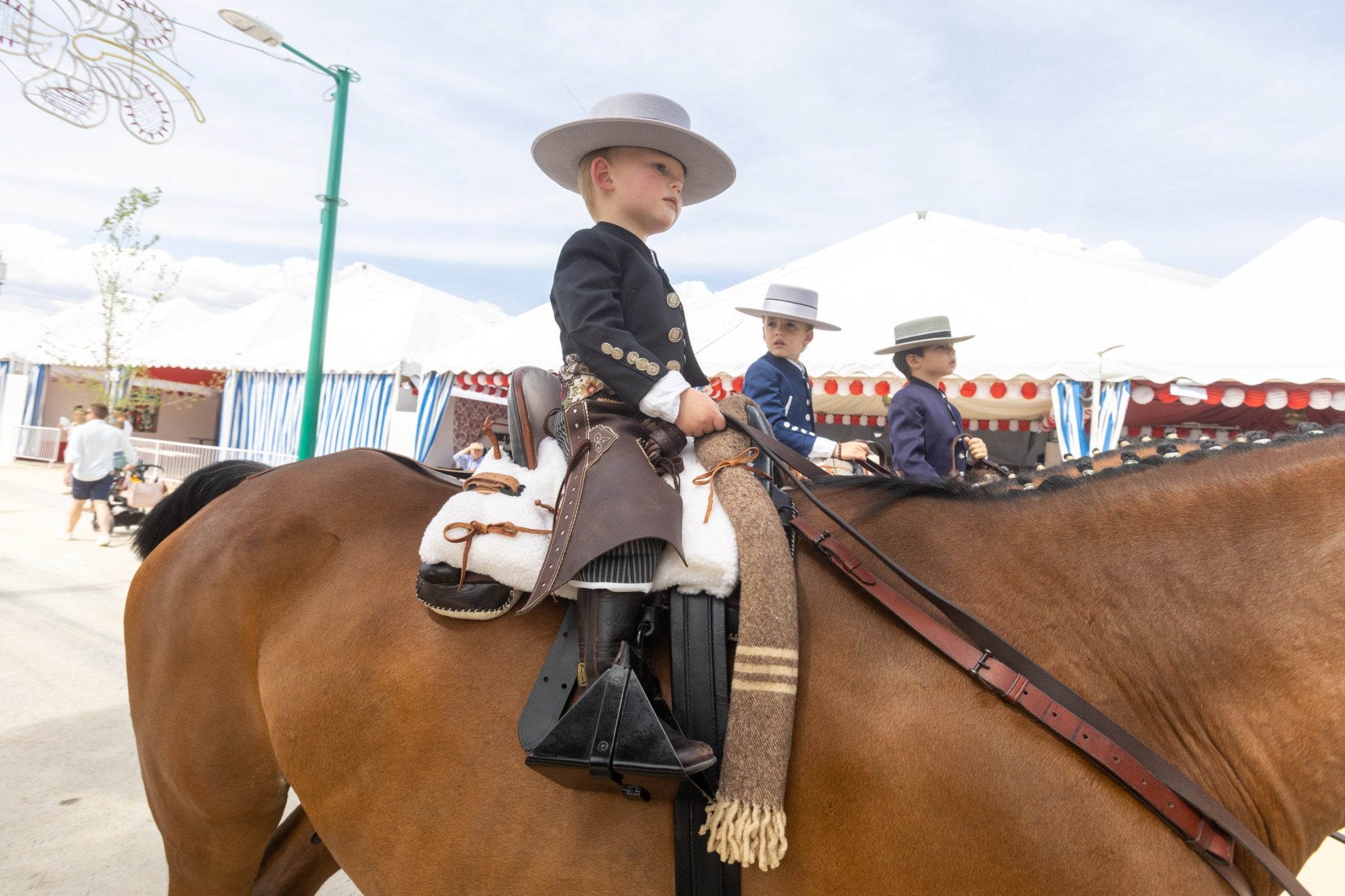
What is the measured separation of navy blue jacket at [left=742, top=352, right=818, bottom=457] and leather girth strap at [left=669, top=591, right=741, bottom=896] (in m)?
1.73

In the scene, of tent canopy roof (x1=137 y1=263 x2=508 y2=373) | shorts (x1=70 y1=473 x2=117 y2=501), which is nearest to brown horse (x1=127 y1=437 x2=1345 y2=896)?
shorts (x1=70 y1=473 x2=117 y2=501)

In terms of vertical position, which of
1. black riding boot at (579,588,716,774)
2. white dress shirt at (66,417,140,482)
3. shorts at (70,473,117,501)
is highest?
black riding boot at (579,588,716,774)

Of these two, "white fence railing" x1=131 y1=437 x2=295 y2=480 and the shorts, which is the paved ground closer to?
the shorts

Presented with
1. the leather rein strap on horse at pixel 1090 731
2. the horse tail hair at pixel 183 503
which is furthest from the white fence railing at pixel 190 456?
the leather rein strap on horse at pixel 1090 731

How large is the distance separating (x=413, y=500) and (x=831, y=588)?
1176 millimetres

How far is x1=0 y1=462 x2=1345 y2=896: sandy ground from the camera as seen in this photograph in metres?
2.82

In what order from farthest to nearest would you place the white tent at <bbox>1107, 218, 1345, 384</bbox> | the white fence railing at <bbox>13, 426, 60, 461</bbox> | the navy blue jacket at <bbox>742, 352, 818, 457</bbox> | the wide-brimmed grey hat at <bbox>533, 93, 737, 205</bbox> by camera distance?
the white fence railing at <bbox>13, 426, 60, 461</bbox>
the white tent at <bbox>1107, 218, 1345, 384</bbox>
the navy blue jacket at <bbox>742, 352, 818, 457</bbox>
the wide-brimmed grey hat at <bbox>533, 93, 737, 205</bbox>

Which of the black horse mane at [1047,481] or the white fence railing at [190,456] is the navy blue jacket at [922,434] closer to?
the black horse mane at [1047,481]

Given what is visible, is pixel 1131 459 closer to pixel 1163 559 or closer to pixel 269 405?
pixel 1163 559

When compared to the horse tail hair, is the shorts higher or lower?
lower

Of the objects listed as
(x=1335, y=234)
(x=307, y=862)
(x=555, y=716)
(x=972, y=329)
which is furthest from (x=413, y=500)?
(x=1335, y=234)

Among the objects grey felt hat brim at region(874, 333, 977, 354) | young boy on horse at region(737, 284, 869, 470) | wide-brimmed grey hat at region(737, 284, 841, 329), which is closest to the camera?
young boy on horse at region(737, 284, 869, 470)

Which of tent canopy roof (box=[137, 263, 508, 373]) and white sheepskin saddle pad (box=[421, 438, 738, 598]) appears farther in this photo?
tent canopy roof (box=[137, 263, 508, 373])

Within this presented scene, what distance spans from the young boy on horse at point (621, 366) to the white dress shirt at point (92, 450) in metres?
9.89
